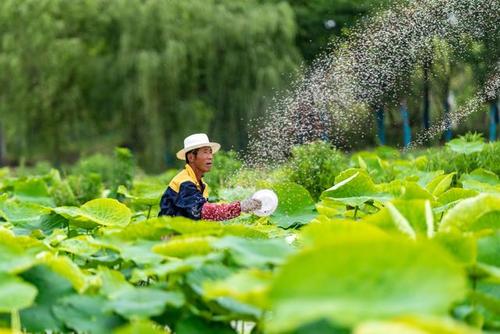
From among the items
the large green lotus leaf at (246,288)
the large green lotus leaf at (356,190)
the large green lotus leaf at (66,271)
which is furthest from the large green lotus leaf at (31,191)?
the large green lotus leaf at (246,288)

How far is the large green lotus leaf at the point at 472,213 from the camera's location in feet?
6.11

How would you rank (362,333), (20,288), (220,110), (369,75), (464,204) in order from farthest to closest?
(220,110) → (369,75) → (464,204) → (20,288) → (362,333)

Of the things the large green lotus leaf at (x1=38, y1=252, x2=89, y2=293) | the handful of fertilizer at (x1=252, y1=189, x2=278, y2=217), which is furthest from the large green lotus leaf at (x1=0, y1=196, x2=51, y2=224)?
the large green lotus leaf at (x1=38, y1=252, x2=89, y2=293)

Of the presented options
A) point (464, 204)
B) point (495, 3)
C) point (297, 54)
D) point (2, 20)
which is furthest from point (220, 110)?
point (464, 204)

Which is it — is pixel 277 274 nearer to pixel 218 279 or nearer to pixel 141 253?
pixel 218 279

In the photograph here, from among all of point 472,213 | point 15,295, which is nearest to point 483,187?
point 472,213

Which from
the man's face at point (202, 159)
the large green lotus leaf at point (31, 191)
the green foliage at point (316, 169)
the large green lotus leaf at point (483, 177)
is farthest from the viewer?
the green foliage at point (316, 169)

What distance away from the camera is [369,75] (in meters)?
6.65

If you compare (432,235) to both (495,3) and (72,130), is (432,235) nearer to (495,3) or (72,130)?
(495,3)

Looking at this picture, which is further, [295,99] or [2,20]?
[2,20]

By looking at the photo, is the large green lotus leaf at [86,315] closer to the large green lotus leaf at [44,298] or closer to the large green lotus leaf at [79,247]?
the large green lotus leaf at [44,298]

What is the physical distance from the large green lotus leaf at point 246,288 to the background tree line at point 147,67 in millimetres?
13930

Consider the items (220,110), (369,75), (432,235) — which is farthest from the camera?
(220,110)

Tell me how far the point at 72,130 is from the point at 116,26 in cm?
228
